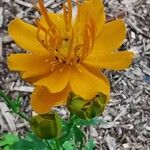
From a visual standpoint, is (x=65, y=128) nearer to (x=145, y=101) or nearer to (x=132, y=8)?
(x=145, y=101)

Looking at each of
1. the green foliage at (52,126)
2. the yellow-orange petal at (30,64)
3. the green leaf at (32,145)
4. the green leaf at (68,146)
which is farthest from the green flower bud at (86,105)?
the green leaf at (68,146)

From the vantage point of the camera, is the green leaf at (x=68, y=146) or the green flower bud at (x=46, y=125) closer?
the green flower bud at (x=46, y=125)

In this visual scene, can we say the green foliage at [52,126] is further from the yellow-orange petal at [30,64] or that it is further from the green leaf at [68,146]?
the green leaf at [68,146]

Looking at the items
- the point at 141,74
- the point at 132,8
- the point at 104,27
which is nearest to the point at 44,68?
the point at 104,27

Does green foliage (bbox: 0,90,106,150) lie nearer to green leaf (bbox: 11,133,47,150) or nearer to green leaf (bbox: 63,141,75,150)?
green leaf (bbox: 11,133,47,150)

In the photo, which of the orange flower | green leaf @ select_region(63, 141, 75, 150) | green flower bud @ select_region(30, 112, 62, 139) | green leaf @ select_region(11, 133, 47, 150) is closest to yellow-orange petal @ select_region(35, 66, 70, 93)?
the orange flower
